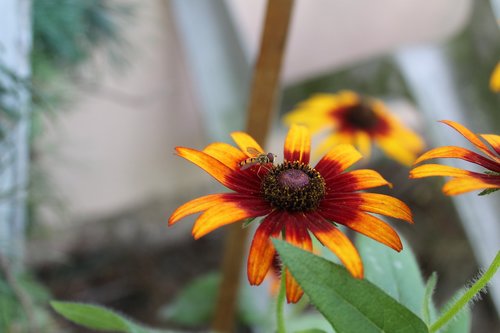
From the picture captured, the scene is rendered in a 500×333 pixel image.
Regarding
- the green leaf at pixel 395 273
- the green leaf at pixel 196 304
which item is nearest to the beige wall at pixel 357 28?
the green leaf at pixel 196 304

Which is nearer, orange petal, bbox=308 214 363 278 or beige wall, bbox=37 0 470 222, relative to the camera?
orange petal, bbox=308 214 363 278

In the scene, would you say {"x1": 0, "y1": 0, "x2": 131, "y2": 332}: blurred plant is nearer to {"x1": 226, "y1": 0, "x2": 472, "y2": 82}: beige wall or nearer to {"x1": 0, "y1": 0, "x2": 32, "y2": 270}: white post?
{"x1": 0, "y1": 0, "x2": 32, "y2": 270}: white post

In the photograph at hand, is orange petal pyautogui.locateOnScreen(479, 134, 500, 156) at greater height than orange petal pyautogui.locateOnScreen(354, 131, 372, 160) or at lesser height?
greater

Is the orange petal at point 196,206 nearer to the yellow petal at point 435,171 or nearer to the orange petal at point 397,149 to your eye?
the yellow petal at point 435,171

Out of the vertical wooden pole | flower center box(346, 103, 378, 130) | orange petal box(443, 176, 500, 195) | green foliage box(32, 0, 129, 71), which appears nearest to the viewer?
orange petal box(443, 176, 500, 195)

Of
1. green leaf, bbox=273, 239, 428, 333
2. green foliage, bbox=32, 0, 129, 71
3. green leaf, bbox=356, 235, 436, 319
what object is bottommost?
green leaf, bbox=356, 235, 436, 319

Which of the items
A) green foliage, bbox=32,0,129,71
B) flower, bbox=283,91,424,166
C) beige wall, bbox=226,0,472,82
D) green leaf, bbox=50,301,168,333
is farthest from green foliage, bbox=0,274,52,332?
beige wall, bbox=226,0,472,82

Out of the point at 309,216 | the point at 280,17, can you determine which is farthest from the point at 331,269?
the point at 280,17

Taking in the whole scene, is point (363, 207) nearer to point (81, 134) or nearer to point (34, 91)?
point (34, 91)
